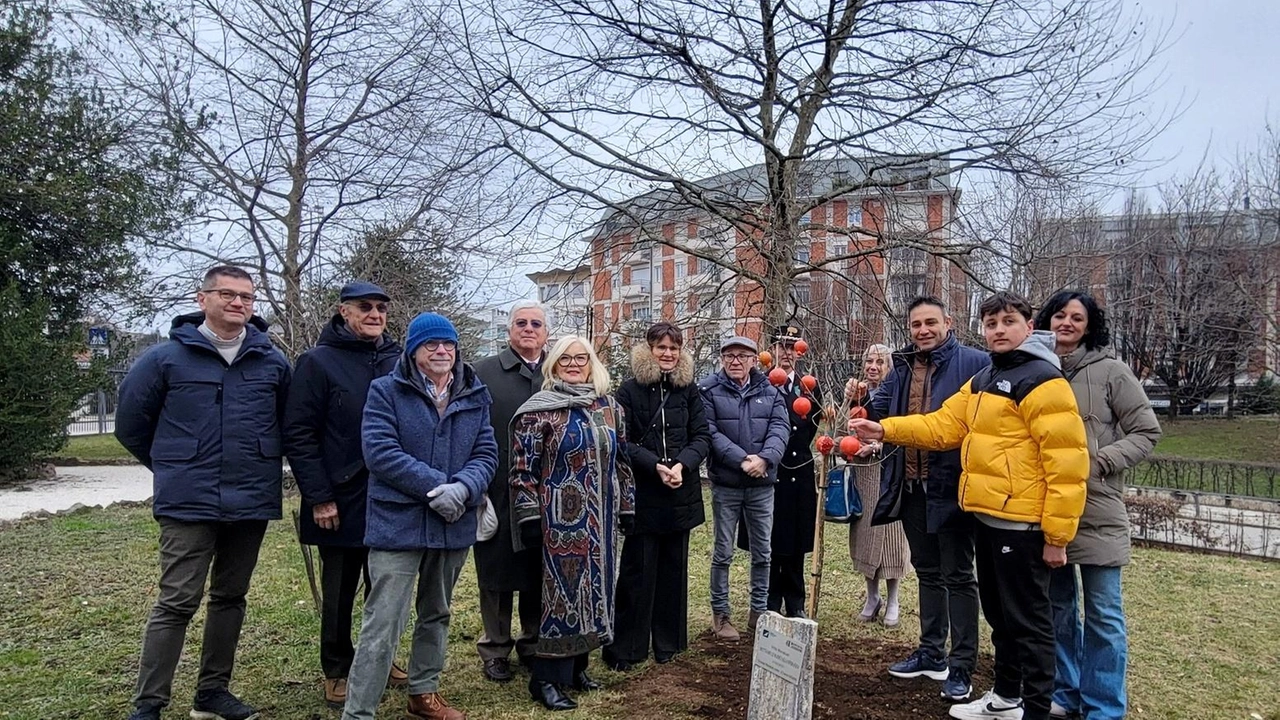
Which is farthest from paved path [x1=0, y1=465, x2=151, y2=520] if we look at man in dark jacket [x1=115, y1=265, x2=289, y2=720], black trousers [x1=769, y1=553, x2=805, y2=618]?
black trousers [x1=769, y1=553, x2=805, y2=618]

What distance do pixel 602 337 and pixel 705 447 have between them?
13.5 ft

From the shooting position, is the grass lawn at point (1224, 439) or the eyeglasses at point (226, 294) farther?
the grass lawn at point (1224, 439)

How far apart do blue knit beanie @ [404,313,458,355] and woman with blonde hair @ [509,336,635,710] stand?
0.59 metres

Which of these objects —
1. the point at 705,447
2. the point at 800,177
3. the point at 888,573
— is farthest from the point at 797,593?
the point at 800,177

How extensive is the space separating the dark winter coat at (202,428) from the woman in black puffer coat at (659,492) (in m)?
1.83

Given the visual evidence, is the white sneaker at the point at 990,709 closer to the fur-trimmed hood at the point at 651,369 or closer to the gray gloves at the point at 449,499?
the fur-trimmed hood at the point at 651,369

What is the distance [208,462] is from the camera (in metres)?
3.31

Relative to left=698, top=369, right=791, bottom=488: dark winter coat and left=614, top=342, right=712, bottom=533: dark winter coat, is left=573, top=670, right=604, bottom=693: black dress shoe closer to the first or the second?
left=614, top=342, right=712, bottom=533: dark winter coat

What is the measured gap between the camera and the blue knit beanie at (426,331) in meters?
3.29

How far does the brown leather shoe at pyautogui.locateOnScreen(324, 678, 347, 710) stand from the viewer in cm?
363

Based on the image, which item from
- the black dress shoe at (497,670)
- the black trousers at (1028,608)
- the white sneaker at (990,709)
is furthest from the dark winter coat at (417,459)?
the white sneaker at (990,709)

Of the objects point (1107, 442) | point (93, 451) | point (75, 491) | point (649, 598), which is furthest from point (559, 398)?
point (93, 451)

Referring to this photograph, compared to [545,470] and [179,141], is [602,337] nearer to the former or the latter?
[545,470]

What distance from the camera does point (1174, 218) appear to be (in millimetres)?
24891
